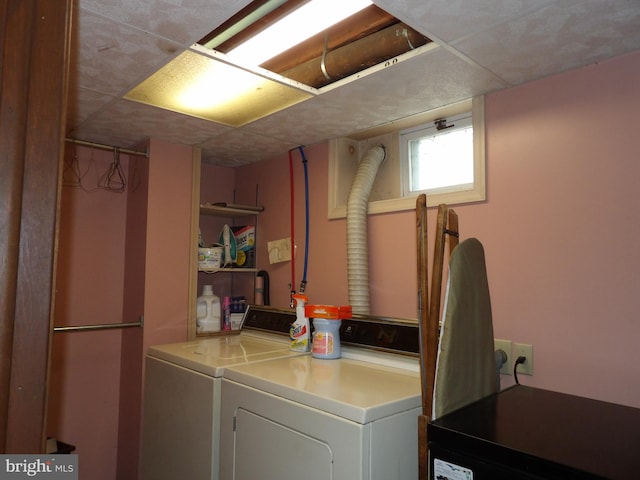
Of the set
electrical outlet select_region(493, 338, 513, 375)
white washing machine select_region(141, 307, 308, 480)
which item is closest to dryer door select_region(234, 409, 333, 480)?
white washing machine select_region(141, 307, 308, 480)

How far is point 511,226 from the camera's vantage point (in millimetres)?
1751

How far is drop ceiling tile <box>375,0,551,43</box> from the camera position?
1.22 meters

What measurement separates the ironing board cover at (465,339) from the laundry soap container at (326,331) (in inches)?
27.6

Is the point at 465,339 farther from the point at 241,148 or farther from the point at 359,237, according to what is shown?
the point at 241,148

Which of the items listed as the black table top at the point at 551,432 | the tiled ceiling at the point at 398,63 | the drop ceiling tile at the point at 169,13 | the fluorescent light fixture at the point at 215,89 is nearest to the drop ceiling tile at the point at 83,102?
the tiled ceiling at the point at 398,63

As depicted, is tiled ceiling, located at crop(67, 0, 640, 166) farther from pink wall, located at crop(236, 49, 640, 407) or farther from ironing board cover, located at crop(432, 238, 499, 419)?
ironing board cover, located at crop(432, 238, 499, 419)

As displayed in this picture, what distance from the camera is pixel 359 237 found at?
225cm

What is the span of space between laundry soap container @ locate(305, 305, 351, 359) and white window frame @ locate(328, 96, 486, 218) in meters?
0.66

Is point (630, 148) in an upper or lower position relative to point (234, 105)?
lower

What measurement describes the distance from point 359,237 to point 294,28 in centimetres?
109

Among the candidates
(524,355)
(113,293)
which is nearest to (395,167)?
(524,355)

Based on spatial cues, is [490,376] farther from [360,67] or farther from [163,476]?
[163,476]

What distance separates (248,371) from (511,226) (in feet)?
3.94

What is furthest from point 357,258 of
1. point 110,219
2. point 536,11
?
point 110,219
